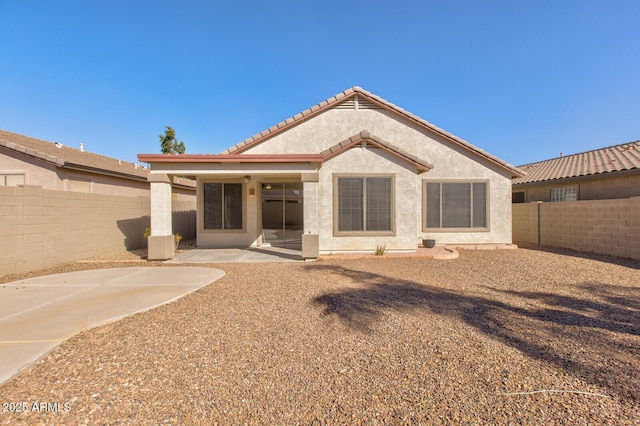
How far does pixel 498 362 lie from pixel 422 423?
152 centimetres

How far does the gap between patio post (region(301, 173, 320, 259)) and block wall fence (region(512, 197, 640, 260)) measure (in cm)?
1069

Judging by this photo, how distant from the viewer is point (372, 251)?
34.8 ft

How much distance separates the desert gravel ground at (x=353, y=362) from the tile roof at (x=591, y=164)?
414 inches

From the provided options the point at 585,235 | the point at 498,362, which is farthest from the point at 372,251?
the point at 585,235

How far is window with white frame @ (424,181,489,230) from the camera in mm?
12445

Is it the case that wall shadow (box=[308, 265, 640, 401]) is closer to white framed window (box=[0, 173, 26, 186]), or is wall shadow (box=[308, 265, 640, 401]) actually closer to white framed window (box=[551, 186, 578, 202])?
white framed window (box=[551, 186, 578, 202])

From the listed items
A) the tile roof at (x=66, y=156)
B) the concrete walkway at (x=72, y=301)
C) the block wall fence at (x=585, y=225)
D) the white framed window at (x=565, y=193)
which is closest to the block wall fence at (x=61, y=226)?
the concrete walkway at (x=72, y=301)

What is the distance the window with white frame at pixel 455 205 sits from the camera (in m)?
12.4

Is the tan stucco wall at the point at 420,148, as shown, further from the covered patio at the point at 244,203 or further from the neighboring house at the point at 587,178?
the neighboring house at the point at 587,178

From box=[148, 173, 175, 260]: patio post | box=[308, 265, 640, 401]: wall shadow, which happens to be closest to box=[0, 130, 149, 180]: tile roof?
box=[148, 173, 175, 260]: patio post

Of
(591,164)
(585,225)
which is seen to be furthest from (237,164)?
(591,164)

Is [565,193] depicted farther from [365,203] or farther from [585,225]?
[365,203]

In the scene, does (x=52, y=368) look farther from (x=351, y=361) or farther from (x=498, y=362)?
(x=498, y=362)

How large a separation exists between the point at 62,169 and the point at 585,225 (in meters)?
22.1
